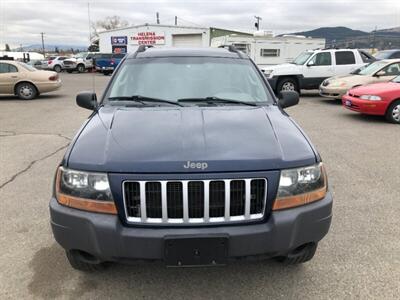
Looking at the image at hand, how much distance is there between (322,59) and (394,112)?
21.4ft

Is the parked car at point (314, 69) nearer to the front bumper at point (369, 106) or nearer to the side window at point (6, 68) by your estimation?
the front bumper at point (369, 106)

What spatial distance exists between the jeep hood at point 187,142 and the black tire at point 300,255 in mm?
610

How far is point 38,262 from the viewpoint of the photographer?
3.33 meters

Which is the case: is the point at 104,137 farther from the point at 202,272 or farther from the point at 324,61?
the point at 324,61

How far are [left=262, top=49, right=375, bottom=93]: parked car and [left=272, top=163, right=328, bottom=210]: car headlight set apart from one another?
1310 cm

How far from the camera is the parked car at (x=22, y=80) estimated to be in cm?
1506

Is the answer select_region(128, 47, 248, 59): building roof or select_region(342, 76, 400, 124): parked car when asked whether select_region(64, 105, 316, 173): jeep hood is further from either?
select_region(342, 76, 400, 124): parked car

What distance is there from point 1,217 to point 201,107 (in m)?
2.47

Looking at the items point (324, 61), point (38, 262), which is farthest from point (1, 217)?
point (324, 61)

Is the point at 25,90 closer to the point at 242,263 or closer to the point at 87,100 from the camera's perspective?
the point at 87,100

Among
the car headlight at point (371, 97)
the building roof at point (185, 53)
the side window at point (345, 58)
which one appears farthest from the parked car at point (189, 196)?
the side window at point (345, 58)

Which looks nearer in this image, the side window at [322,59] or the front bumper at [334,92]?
the front bumper at [334,92]

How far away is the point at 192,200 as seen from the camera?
2510mm

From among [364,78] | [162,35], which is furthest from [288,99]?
[162,35]
